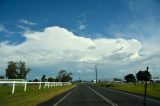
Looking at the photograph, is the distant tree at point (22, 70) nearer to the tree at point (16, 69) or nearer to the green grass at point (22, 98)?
the tree at point (16, 69)

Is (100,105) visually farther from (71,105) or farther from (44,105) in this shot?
(44,105)

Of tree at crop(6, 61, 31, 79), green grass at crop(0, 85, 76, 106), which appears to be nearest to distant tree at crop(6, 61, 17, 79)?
tree at crop(6, 61, 31, 79)

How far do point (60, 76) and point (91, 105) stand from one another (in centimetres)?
15493

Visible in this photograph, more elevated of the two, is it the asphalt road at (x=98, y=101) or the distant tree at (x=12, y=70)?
the distant tree at (x=12, y=70)

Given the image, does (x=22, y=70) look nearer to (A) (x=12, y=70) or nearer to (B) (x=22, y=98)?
(A) (x=12, y=70)

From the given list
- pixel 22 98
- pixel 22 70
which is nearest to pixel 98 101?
pixel 22 98

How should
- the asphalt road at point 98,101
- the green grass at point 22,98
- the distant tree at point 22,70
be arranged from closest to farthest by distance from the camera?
1. the green grass at point 22,98
2. the asphalt road at point 98,101
3. the distant tree at point 22,70

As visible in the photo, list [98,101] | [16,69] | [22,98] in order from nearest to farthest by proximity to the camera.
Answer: [98,101] < [22,98] < [16,69]

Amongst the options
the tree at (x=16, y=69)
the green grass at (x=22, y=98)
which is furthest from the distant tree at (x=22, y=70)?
the green grass at (x=22, y=98)

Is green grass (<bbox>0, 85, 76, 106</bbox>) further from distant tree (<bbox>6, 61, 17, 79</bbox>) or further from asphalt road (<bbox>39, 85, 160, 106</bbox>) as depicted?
distant tree (<bbox>6, 61, 17, 79</bbox>)

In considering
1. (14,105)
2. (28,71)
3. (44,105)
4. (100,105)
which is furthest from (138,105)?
(28,71)

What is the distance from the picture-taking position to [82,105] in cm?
2309

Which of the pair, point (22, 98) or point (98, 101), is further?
point (22, 98)

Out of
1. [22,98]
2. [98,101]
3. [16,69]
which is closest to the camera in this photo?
[98,101]
